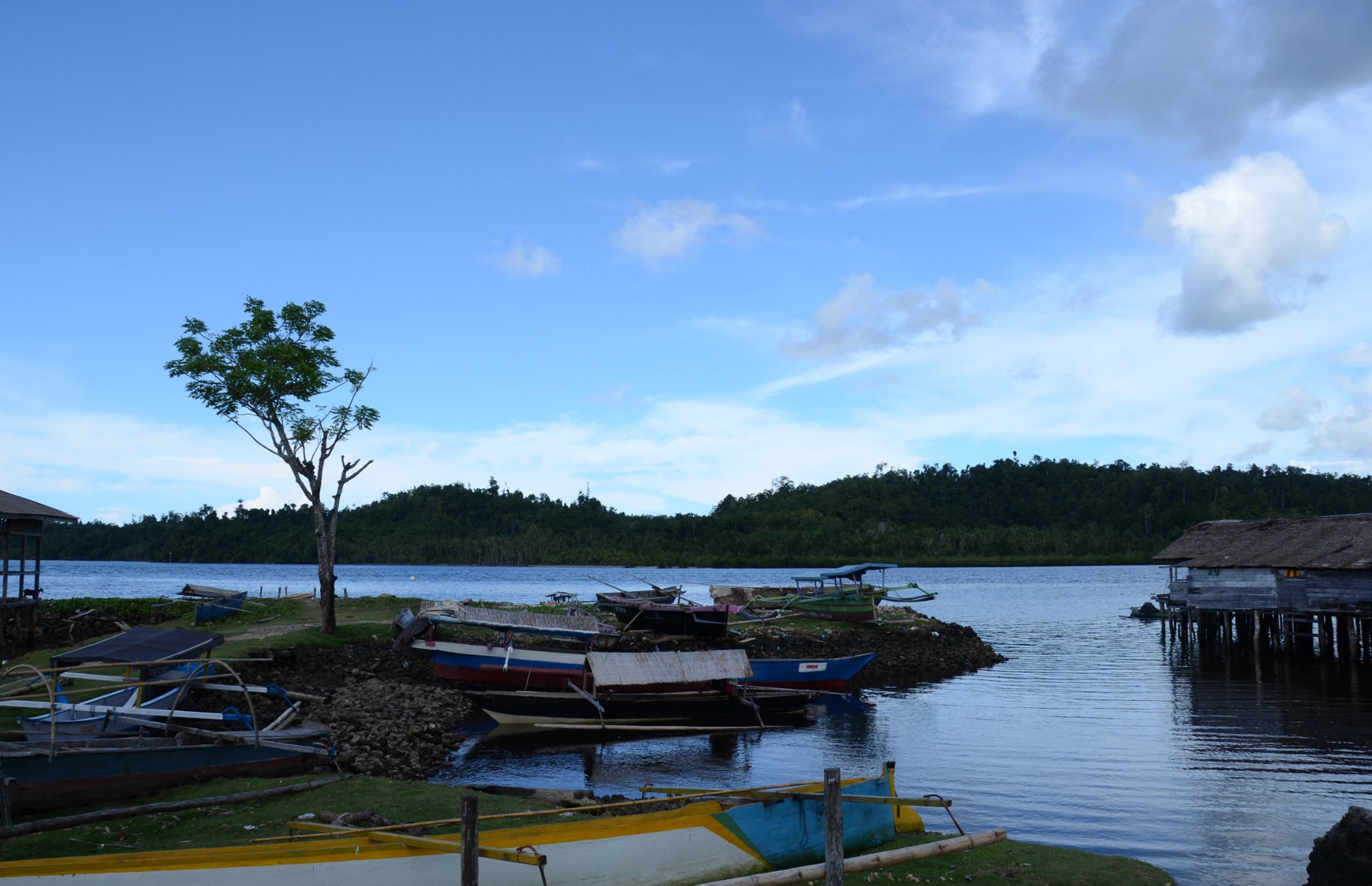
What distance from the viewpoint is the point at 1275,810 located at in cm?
1584

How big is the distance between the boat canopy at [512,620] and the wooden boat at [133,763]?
11.1m

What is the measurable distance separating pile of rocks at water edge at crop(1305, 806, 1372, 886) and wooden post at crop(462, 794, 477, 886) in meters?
9.21

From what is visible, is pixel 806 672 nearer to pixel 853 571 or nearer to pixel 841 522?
pixel 853 571

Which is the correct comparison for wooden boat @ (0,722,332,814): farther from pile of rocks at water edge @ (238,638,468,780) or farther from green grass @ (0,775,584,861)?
pile of rocks at water edge @ (238,638,468,780)

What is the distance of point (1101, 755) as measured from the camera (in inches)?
815

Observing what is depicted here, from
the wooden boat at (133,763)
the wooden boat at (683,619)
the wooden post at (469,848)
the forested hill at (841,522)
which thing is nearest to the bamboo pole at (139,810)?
the wooden boat at (133,763)

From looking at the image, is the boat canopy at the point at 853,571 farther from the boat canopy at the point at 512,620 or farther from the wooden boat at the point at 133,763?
the wooden boat at the point at 133,763

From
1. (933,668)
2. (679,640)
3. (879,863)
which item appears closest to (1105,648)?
(933,668)

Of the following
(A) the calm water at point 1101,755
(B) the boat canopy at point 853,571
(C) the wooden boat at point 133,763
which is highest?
(B) the boat canopy at point 853,571

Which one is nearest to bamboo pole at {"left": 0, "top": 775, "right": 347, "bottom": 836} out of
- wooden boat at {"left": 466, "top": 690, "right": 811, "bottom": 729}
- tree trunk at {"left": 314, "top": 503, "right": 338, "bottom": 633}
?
wooden boat at {"left": 466, "top": 690, "right": 811, "bottom": 729}

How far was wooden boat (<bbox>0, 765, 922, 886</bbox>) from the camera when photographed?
8.27m

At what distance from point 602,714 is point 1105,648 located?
3016cm

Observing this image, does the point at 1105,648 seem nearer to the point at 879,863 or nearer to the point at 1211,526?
the point at 1211,526

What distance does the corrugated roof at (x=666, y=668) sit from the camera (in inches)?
911
